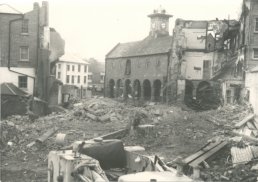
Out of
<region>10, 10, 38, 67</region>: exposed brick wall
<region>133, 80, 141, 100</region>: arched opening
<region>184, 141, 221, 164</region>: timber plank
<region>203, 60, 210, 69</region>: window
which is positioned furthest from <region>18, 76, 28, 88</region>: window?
<region>184, 141, 221, 164</region>: timber plank

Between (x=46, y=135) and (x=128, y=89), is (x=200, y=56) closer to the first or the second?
(x=128, y=89)

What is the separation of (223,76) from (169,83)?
18.7ft

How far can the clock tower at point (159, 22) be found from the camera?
55875 millimetres

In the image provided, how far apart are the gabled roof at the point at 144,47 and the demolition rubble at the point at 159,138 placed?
15.1m

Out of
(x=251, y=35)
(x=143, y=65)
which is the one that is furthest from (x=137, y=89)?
(x=251, y=35)

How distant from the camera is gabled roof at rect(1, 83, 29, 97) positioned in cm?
3046

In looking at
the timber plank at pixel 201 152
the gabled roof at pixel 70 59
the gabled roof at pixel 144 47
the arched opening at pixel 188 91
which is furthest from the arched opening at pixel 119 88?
the timber plank at pixel 201 152

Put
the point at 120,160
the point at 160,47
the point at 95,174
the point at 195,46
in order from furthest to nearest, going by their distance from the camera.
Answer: the point at 160,47 → the point at 195,46 → the point at 120,160 → the point at 95,174

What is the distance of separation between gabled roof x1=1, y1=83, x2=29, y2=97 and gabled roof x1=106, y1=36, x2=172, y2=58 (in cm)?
1699

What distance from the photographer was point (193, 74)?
4159 centimetres

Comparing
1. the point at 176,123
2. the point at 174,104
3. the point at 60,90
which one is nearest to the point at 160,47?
the point at 174,104

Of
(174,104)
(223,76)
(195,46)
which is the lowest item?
(174,104)

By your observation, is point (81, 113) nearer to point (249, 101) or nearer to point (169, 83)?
point (249, 101)

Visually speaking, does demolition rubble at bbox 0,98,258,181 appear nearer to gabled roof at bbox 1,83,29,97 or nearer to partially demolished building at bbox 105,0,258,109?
gabled roof at bbox 1,83,29,97
